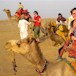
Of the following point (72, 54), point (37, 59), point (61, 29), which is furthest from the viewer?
point (61, 29)

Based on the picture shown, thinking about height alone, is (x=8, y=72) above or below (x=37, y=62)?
below

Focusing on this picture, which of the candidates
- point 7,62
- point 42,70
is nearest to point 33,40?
point 42,70

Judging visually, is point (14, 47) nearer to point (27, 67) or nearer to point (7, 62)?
point (27, 67)

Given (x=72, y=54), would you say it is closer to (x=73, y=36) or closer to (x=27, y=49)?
(x=73, y=36)

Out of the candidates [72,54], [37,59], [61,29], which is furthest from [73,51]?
[61,29]

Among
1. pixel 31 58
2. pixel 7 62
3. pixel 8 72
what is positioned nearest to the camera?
pixel 31 58

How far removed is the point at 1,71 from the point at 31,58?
21.5 ft

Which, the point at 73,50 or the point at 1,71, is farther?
the point at 1,71

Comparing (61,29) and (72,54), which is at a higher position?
(72,54)

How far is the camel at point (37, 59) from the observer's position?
4996 mm

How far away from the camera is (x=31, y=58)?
5.30 m

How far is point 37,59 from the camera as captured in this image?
17.6ft

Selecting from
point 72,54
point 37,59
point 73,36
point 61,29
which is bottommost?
point 61,29

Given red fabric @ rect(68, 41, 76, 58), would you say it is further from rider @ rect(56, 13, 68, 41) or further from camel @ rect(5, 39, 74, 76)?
rider @ rect(56, 13, 68, 41)
